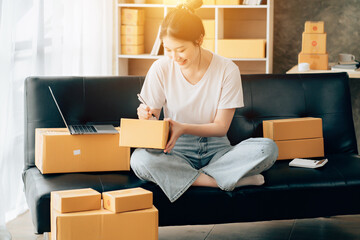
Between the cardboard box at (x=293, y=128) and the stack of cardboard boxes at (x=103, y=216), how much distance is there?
3.01 ft

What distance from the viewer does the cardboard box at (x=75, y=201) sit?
1.94 m

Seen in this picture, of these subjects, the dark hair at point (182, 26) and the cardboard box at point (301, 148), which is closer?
the dark hair at point (182, 26)

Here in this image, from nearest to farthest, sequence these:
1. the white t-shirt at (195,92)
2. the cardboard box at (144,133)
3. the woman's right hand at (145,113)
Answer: the cardboard box at (144,133), the woman's right hand at (145,113), the white t-shirt at (195,92)

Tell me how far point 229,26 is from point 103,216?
9.61 ft

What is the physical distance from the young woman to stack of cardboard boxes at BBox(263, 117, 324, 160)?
0.28m

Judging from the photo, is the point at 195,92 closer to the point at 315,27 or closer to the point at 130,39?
the point at 315,27

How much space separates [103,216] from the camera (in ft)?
6.44

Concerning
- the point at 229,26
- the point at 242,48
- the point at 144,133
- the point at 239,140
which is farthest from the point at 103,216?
the point at 229,26

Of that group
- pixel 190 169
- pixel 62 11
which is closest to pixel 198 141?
pixel 190 169

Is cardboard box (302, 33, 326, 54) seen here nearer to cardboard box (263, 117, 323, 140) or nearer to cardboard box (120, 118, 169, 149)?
cardboard box (263, 117, 323, 140)

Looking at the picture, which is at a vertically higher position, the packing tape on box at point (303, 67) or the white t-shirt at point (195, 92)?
the packing tape on box at point (303, 67)

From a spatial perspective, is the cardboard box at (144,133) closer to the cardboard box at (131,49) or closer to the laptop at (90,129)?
the laptop at (90,129)

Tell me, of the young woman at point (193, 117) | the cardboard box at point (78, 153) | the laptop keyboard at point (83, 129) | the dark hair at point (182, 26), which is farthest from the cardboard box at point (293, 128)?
the laptop keyboard at point (83, 129)

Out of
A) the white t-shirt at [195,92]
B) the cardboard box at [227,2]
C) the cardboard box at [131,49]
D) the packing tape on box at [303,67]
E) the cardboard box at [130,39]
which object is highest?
the cardboard box at [227,2]
